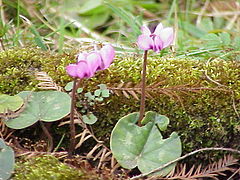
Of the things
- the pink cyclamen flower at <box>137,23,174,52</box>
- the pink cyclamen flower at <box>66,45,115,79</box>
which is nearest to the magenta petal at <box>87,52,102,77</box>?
the pink cyclamen flower at <box>66,45,115,79</box>

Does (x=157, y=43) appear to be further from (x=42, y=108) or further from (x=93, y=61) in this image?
(x=42, y=108)

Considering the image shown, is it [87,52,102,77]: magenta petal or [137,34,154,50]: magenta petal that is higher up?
[137,34,154,50]: magenta petal

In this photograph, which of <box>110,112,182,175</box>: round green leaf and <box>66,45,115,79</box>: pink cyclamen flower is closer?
<box>66,45,115,79</box>: pink cyclamen flower

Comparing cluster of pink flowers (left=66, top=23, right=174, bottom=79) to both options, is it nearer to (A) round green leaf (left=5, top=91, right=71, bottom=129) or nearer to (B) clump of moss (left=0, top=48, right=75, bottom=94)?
(A) round green leaf (left=5, top=91, right=71, bottom=129)

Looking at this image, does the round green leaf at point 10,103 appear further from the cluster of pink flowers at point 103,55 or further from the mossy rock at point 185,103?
the cluster of pink flowers at point 103,55

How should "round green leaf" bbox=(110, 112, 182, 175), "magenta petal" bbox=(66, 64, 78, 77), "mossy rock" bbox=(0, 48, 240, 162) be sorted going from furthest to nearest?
"mossy rock" bbox=(0, 48, 240, 162)
"round green leaf" bbox=(110, 112, 182, 175)
"magenta petal" bbox=(66, 64, 78, 77)

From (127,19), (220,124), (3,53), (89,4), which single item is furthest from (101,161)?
(89,4)

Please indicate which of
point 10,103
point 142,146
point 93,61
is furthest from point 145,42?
point 10,103

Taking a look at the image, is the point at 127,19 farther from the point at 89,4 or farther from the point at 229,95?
the point at 89,4

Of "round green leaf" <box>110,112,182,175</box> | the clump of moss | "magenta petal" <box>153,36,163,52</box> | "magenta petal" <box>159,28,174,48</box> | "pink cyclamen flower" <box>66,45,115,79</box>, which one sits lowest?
"round green leaf" <box>110,112,182,175</box>
